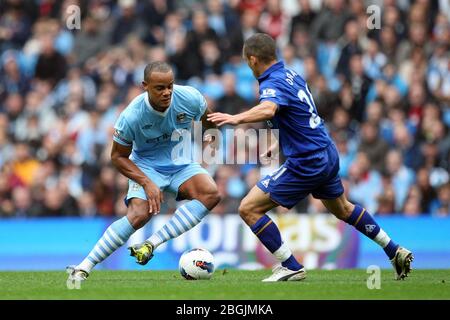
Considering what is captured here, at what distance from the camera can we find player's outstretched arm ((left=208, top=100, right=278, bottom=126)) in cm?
923

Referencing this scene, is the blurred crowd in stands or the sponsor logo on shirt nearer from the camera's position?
the sponsor logo on shirt

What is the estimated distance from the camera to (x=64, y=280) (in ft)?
35.9

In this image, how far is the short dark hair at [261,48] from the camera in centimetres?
1020

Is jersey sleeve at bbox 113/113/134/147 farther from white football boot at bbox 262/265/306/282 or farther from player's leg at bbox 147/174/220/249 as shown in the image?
white football boot at bbox 262/265/306/282

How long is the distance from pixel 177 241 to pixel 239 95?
3.22m

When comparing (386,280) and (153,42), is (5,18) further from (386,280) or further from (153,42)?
(386,280)

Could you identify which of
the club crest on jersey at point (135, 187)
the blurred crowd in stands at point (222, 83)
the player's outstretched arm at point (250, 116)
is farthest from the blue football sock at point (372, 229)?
the blurred crowd in stands at point (222, 83)

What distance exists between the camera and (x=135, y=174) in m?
10.6

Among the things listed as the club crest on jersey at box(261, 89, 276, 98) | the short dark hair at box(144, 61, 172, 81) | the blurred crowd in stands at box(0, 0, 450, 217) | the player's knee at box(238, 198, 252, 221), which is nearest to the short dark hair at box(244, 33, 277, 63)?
the club crest on jersey at box(261, 89, 276, 98)

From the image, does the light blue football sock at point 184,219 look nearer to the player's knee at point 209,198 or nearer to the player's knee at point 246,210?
the player's knee at point 209,198

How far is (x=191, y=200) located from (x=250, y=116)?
1833mm

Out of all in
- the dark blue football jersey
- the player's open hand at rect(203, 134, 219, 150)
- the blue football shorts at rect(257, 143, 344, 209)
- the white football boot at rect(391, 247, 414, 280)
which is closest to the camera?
the dark blue football jersey
